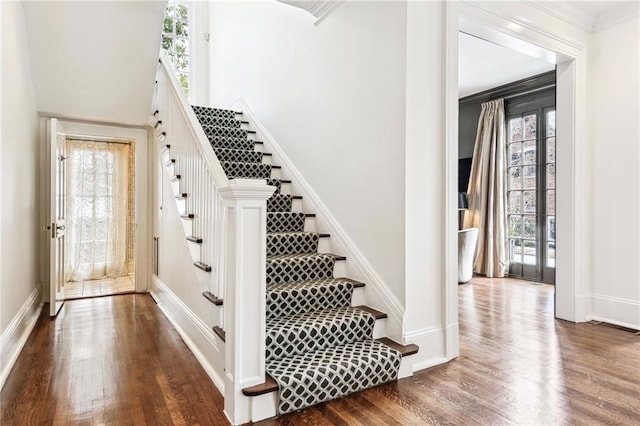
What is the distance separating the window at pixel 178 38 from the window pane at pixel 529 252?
5970 millimetres

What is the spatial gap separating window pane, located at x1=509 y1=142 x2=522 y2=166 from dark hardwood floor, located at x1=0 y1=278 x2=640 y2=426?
3.01 meters

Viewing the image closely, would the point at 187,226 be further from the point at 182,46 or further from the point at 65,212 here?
the point at 182,46

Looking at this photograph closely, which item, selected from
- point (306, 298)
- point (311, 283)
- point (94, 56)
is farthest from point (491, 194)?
point (94, 56)

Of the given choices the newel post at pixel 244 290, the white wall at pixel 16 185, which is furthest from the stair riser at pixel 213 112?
the newel post at pixel 244 290

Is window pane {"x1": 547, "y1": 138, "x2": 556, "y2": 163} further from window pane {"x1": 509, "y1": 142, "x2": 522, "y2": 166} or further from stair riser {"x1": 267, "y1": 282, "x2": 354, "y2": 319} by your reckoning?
stair riser {"x1": 267, "y1": 282, "x2": 354, "y2": 319}

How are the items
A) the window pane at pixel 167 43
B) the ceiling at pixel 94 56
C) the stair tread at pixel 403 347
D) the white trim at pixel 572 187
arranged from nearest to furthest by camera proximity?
the stair tread at pixel 403 347, the ceiling at pixel 94 56, the white trim at pixel 572 187, the window pane at pixel 167 43

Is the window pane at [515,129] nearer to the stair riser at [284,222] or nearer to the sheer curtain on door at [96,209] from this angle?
the stair riser at [284,222]

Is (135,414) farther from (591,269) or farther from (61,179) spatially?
(591,269)

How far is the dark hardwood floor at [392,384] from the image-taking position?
76.3 inches

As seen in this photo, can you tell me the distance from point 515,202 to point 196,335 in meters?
5.00

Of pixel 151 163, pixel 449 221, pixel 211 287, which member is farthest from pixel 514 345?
pixel 151 163

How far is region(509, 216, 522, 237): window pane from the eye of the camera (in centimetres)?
580

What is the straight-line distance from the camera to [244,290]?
191 centimetres

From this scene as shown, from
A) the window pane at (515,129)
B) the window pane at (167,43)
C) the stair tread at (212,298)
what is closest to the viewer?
the stair tread at (212,298)
